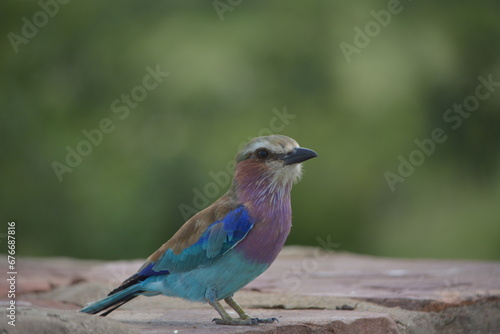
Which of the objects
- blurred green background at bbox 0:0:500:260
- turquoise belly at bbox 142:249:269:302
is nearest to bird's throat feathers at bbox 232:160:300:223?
turquoise belly at bbox 142:249:269:302

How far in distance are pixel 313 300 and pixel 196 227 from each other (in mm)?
853

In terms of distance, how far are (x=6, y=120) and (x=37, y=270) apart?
414 centimetres

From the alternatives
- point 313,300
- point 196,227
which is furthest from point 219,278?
point 313,300

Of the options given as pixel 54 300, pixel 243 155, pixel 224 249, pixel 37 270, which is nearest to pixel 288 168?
pixel 243 155

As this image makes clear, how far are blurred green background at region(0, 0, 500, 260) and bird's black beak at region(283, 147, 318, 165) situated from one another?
471 cm

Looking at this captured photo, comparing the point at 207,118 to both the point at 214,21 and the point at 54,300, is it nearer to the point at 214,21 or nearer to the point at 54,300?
the point at 214,21

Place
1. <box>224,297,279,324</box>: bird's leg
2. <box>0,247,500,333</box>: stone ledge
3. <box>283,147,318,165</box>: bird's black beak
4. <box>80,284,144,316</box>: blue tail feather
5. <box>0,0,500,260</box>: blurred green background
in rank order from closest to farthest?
1. <box>0,247,500,333</box>: stone ledge
2. <box>224,297,279,324</box>: bird's leg
3. <box>80,284,144,316</box>: blue tail feather
4. <box>283,147,318,165</box>: bird's black beak
5. <box>0,0,500,260</box>: blurred green background

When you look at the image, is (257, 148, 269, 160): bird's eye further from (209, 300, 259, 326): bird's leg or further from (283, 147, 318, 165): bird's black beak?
(209, 300, 259, 326): bird's leg

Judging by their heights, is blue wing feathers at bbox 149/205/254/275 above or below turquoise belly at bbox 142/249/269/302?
above

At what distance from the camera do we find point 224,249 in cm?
404

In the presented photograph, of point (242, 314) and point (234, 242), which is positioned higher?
point (234, 242)

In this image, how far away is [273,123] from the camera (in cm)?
890

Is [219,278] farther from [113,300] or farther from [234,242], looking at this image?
[113,300]

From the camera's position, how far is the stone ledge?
3793 millimetres
